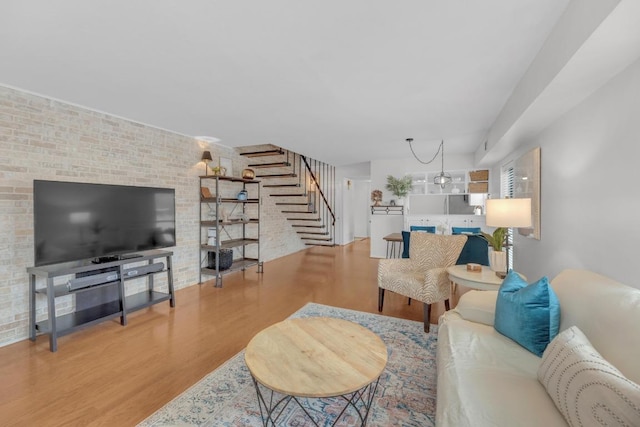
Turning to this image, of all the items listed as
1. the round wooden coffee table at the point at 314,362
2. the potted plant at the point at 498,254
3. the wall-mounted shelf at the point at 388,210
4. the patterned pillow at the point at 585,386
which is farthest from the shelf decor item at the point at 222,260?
the patterned pillow at the point at 585,386

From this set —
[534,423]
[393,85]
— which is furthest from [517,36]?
[534,423]

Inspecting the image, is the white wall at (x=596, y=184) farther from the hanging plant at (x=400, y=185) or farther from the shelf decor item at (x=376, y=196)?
the shelf decor item at (x=376, y=196)

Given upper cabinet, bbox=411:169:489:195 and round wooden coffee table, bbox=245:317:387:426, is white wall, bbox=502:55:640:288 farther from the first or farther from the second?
upper cabinet, bbox=411:169:489:195

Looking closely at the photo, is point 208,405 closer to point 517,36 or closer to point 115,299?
point 115,299

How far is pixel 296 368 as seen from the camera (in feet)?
4.93

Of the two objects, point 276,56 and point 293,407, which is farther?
point 276,56

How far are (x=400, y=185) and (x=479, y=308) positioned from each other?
484cm

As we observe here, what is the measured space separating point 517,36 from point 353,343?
2.28m

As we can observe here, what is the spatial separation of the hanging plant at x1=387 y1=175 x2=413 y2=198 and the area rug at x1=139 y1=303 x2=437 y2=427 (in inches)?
179

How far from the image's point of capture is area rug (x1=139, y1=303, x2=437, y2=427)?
1692mm

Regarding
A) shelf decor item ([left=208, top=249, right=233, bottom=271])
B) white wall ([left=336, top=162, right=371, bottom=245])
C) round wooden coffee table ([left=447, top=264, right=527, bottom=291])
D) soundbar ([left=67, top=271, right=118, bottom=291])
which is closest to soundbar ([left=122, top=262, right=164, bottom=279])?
soundbar ([left=67, top=271, right=118, bottom=291])

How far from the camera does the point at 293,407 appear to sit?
1.79 metres

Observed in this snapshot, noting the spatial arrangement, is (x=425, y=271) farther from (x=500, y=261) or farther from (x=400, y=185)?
(x=400, y=185)

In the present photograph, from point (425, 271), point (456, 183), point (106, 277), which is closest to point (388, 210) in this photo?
point (456, 183)
